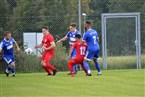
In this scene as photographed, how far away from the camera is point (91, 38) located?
19500 mm

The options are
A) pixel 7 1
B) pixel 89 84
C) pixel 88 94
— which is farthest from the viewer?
pixel 7 1

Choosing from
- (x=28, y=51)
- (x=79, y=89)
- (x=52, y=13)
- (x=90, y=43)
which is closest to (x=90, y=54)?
(x=90, y=43)

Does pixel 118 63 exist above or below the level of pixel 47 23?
below

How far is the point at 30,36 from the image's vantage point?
2578cm

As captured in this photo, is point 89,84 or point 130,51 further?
point 130,51

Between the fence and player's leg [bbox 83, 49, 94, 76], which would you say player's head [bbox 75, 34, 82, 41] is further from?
the fence

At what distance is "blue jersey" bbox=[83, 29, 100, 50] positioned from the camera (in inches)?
A: 764

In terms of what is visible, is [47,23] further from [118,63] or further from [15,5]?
[118,63]

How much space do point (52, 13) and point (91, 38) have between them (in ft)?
19.9

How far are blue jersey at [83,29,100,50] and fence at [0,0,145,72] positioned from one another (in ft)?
17.9

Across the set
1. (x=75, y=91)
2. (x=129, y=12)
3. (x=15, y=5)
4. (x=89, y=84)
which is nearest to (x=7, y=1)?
(x=15, y=5)

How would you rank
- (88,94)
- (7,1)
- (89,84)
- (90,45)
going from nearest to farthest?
1. (88,94)
2. (89,84)
3. (90,45)
4. (7,1)

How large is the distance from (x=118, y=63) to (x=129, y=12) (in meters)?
2.46

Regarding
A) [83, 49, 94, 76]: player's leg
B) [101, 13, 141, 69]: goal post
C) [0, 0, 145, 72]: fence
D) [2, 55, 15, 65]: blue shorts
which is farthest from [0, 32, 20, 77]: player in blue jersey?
[101, 13, 141, 69]: goal post
